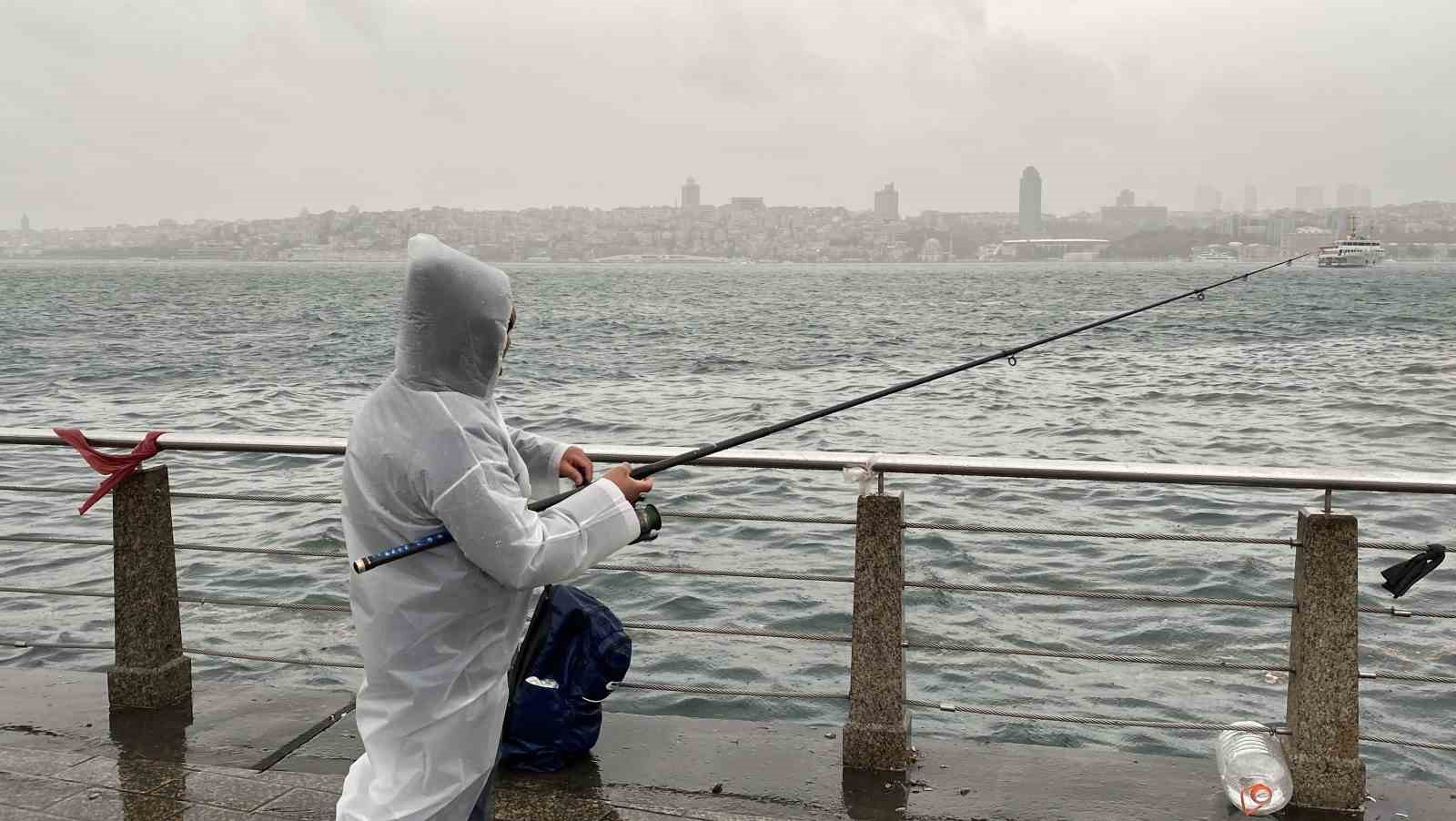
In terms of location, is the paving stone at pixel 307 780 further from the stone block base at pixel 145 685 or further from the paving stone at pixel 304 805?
the stone block base at pixel 145 685

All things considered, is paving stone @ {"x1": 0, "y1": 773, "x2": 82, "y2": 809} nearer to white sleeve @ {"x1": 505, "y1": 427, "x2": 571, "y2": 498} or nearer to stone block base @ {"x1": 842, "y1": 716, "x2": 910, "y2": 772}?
white sleeve @ {"x1": 505, "y1": 427, "x2": 571, "y2": 498}

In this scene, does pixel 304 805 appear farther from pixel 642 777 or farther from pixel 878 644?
pixel 878 644

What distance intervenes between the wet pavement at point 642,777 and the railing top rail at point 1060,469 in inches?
39.3

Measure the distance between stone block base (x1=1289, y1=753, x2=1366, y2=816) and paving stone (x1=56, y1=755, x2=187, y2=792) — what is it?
3548mm

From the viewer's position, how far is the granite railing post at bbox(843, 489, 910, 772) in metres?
4.39

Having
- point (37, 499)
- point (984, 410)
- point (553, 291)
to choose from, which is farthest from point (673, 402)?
point (553, 291)

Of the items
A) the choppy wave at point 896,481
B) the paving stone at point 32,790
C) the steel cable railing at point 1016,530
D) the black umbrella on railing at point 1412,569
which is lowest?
the choppy wave at point 896,481

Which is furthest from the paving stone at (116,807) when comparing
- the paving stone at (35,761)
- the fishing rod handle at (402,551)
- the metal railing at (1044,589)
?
the fishing rod handle at (402,551)

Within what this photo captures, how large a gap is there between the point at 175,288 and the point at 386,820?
109 metres

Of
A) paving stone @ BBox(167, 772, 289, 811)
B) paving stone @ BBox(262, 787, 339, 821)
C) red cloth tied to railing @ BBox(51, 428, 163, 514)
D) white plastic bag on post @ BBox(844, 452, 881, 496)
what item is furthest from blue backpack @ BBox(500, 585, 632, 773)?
red cloth tied to railing @ BBox(51, 428, 163, 514)

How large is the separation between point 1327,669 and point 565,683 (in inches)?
93.2

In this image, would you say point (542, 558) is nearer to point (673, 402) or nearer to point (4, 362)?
point (673, 402)

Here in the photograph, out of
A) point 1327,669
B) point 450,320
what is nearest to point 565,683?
point 450,320

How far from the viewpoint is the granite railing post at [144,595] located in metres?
4.95
